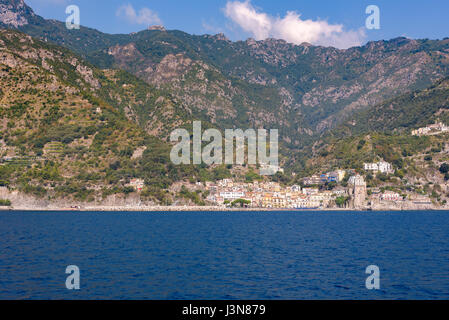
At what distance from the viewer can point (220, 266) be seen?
192 ft

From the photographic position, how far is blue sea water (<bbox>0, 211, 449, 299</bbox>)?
146ft

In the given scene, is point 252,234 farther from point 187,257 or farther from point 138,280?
point 138,280

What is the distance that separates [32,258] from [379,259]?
44.2 meters

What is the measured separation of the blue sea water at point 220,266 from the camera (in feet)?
146

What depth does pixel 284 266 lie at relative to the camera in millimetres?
58500

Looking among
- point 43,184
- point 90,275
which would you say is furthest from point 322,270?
point 43,184

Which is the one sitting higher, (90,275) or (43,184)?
(43,184)

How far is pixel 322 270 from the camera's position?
55812 mm
